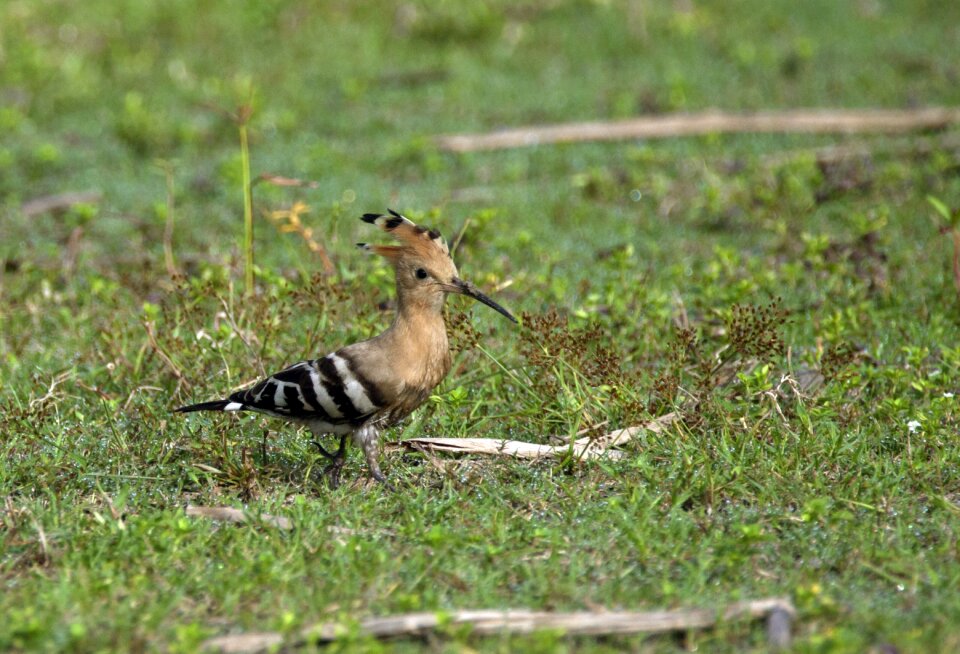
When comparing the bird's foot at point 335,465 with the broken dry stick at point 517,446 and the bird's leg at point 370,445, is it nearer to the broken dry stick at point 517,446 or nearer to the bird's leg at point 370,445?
the bird's leg at point 370,445

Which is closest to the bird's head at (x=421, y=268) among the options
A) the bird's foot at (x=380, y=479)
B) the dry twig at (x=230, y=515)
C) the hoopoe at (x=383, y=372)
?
the hoopoe at (x=383, y=372)

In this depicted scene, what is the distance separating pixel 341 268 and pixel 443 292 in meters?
1.46

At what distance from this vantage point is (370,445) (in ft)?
14.7

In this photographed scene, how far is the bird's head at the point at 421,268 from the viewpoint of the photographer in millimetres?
4508

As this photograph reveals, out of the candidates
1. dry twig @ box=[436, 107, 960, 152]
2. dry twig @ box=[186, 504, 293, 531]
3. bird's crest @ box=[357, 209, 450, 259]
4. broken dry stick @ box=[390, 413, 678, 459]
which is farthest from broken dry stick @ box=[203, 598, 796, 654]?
dry twig @ box=[436, 107, 960, 152]

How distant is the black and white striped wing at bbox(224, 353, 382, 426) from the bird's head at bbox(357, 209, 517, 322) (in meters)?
0.34

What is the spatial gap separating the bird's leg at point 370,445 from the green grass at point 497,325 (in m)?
0.10

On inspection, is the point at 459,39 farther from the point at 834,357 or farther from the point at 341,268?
the point at 834,357

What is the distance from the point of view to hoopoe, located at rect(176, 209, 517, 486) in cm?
437

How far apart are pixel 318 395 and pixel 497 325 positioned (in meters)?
1.67

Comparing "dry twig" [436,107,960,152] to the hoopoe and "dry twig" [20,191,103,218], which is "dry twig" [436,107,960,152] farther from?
the hoopoe

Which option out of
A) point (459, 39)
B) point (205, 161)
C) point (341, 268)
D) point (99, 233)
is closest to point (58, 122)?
point (205, 161)

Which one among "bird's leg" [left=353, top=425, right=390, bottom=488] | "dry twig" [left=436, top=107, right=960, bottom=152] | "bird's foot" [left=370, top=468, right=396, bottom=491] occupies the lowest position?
"bird's foot" [left=370, top=468, right=396, bottom=491]

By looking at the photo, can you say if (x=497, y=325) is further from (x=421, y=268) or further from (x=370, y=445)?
(x=370, y=445)
